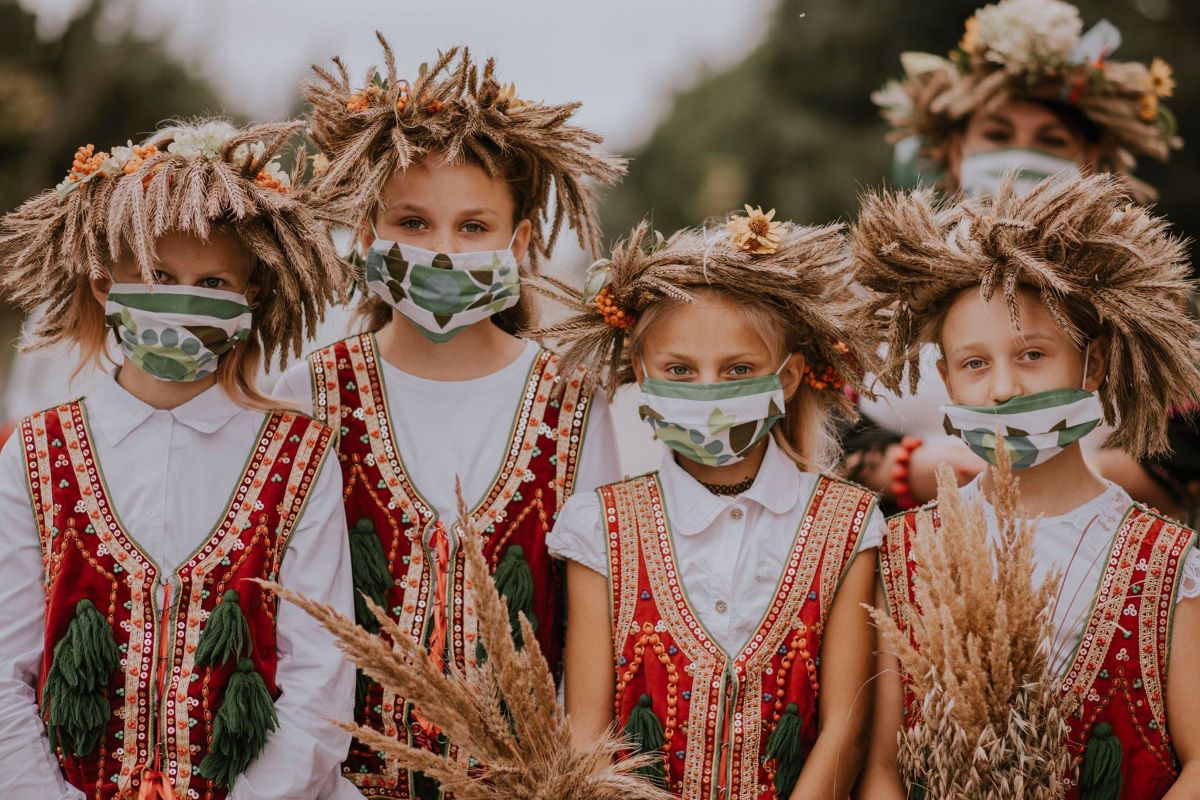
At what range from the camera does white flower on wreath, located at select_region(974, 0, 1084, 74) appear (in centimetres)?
545

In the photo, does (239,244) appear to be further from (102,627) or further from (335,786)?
(335,786)

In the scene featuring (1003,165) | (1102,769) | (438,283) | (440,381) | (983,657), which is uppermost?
(1003,165)

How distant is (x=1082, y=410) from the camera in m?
3.22

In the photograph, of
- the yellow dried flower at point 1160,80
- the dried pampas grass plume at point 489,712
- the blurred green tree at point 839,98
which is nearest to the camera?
the dried pampas grass plume at point 489,712

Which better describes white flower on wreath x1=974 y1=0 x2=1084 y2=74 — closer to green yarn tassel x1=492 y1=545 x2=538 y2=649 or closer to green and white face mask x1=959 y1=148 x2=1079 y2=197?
green and white face mask x1=959 y1=148 x2=1079 y2=197

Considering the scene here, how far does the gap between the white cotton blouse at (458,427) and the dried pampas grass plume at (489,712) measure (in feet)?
3.62

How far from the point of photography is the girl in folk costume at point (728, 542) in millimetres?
3230

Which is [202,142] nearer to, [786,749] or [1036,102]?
[786,749]

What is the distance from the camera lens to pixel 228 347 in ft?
11.1

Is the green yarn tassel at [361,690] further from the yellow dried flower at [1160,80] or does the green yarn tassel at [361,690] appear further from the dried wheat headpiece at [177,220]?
the yellow dried flower at [1160,80]

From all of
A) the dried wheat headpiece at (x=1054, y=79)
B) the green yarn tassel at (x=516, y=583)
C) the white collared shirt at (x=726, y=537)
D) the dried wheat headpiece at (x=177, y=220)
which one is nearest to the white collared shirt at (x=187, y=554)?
the dried wheat headpiece at (x=177, y=220)

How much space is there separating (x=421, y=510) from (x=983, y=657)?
1644mm

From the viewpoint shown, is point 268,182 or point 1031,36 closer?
point 268,182

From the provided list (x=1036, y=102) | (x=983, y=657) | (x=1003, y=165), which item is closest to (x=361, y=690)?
(x=983, y=657)
